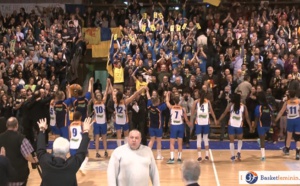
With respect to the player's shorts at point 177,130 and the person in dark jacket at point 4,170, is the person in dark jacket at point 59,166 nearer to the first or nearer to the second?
the person in dark jacket at point 4,170

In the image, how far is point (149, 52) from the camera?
2158 centimetres

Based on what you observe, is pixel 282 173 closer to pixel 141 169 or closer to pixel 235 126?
pixel 235 126

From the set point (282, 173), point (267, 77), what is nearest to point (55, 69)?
point (267, 77)

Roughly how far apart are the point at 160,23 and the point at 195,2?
3.91 m

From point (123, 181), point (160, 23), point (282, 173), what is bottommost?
point (282, 173)

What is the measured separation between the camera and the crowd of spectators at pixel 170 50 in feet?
63.8

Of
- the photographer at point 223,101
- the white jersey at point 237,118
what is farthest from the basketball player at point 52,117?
the photographer at point 223,101

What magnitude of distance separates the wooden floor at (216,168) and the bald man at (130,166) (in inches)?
226

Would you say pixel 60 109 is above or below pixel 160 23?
below

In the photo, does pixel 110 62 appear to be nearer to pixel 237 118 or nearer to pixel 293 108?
pixel 237 118

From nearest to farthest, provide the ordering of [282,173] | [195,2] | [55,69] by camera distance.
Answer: [282,173] < [55,69] < [195,2]

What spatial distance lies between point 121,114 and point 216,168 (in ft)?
10.6

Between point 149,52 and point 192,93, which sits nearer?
point 192,93

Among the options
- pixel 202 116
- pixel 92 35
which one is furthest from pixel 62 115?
pixel 92 35
